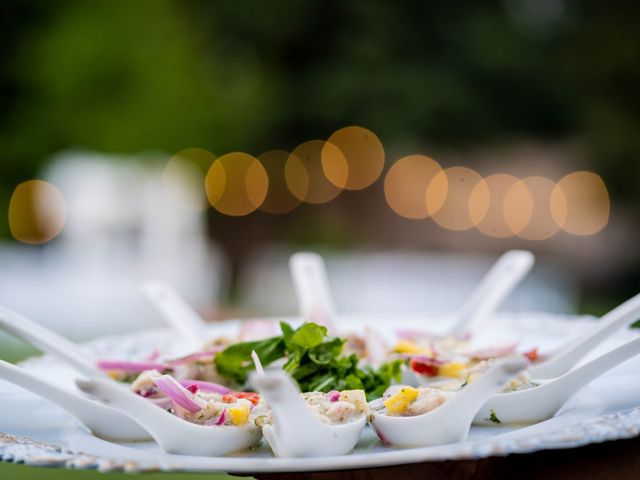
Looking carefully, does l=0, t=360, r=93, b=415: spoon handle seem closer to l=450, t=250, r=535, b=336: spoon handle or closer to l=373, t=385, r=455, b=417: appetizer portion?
l=373, t=385, r=455, b=417: appetizer portion

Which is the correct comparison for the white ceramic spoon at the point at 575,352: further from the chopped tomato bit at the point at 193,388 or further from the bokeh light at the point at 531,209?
the bokeh light at the point at 531,209

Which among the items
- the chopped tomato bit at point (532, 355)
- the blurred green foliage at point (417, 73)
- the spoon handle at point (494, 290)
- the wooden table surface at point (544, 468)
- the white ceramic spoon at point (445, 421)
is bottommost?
the wooden table surface at point (544, 468)

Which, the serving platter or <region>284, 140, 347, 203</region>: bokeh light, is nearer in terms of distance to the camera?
the serving platter

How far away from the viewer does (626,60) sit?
13500 millimetres

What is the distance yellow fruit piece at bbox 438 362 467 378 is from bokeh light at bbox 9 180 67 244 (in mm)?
8286

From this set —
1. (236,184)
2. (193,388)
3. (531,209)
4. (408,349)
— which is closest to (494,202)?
(531,209)

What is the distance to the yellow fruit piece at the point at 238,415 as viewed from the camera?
1.10m

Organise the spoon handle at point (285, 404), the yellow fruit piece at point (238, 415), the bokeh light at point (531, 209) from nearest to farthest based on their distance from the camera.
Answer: the spoon handle at point (285, 404)
the yellow fruit piece at point (238, 415)
the bokeh light at point (531, 209)

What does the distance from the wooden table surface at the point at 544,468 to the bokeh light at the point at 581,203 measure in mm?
12391

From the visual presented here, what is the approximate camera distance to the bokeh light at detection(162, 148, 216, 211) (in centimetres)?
1019

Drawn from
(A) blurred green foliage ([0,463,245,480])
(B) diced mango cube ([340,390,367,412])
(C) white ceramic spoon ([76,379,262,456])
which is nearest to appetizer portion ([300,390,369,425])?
(B) diced mango cube ([340,390,367,412])

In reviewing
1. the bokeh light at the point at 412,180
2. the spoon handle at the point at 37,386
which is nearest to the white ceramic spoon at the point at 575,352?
the spoon handle at the point at 37,386

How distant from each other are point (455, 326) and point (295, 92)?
40.2 ft

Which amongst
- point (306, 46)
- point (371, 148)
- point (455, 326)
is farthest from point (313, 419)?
point (306, 46)
